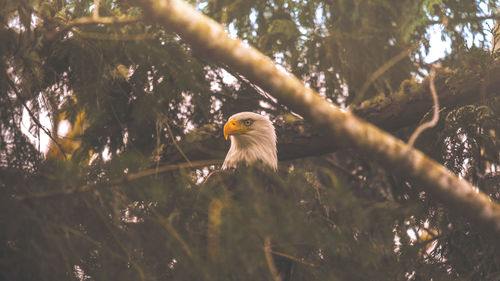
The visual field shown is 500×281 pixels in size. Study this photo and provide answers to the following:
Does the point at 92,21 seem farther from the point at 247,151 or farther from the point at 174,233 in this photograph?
the point at 247,151

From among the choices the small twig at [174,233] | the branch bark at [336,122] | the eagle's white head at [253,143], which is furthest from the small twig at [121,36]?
the eagle's white head at [253,143]

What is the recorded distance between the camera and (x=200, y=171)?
3797 mm

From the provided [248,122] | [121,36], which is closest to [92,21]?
[121,36]

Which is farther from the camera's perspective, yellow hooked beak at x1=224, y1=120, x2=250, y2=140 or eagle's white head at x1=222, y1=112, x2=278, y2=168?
eagle's white head at x1=222, y1=112, x2=278, y2=168

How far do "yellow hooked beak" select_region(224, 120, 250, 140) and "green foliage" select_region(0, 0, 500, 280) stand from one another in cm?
28

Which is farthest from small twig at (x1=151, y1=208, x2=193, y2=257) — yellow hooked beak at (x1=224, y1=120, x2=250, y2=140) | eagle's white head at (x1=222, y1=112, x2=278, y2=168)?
eagle's white head at (x1=222, y1=112, x2=278, y2=168)

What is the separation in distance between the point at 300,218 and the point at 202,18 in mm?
1125

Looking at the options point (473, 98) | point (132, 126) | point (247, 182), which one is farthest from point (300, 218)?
point (473, 98)

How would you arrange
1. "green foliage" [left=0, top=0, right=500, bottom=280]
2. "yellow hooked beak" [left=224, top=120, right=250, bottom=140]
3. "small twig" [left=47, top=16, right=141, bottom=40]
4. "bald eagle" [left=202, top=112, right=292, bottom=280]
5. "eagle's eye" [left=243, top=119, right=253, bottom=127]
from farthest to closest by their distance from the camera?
"eagle's eye" [left=243, top=119, right=253, bottom=127] < "yellow hooked beak" [left=224, top=120, right=250, bottom=140] < "bald eagle" [left=202, top=112, right=292, bottom=280] < "small twig" [left=47, top=16, right=141, bottom=40] < "green foliage" [left=0, top=0, right=500, bottom=280]

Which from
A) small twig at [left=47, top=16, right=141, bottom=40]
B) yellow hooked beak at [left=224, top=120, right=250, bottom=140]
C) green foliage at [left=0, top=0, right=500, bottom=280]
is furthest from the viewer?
yellow hooked beak at [left=224, top=120, right=250, bottom=140]

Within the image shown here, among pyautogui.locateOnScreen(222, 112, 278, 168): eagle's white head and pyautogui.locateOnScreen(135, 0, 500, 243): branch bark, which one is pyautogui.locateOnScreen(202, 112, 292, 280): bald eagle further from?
pyautogui.locateOnScreen(135, 0, 500, 243): branch bark

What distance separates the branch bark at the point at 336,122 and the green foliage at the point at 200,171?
0.22 metres

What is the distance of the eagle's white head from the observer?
13.8ft

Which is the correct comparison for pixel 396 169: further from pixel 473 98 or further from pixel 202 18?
pixel 473 98
